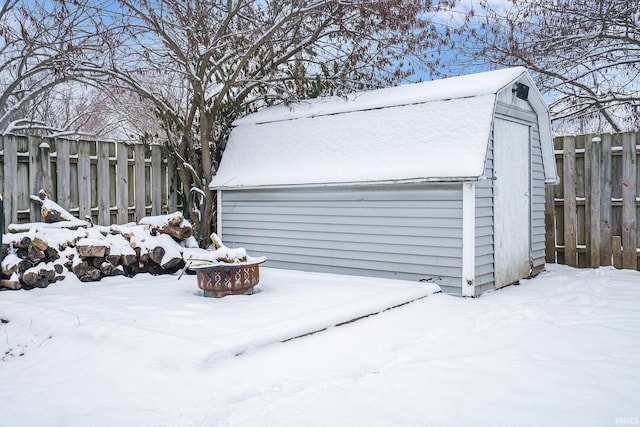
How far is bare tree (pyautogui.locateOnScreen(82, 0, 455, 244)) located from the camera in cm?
832

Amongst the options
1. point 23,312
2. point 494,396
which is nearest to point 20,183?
point 23,312

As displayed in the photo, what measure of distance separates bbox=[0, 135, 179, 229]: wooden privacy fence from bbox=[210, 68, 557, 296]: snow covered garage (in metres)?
1.11

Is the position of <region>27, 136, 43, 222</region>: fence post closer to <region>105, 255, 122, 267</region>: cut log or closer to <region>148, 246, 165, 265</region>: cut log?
<region>105, 255, 122, 267</region>: cut log

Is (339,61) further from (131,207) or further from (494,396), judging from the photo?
(494,396)

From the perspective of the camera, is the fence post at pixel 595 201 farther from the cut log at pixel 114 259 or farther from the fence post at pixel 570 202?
the cut log at pixel 114 259

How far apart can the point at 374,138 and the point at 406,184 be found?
3.10 ft

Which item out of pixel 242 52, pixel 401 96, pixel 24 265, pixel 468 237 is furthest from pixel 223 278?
pixel 242 52

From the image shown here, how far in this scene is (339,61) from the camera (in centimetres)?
1010

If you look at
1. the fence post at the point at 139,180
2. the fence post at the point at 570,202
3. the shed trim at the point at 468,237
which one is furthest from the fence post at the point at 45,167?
the fence post at the point at 570,202

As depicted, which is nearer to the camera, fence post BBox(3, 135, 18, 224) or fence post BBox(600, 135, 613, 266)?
fence post BBox(3, 135, 18, 224)

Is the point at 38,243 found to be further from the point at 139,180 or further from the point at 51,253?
the point at 139,180

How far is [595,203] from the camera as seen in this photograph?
7809 mm

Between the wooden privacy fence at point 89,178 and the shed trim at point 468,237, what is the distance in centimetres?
529

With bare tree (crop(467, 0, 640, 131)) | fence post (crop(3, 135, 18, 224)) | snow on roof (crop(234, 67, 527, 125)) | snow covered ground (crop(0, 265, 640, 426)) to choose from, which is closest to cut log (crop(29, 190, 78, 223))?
fence post (crop(3, 135, 18, 224))
